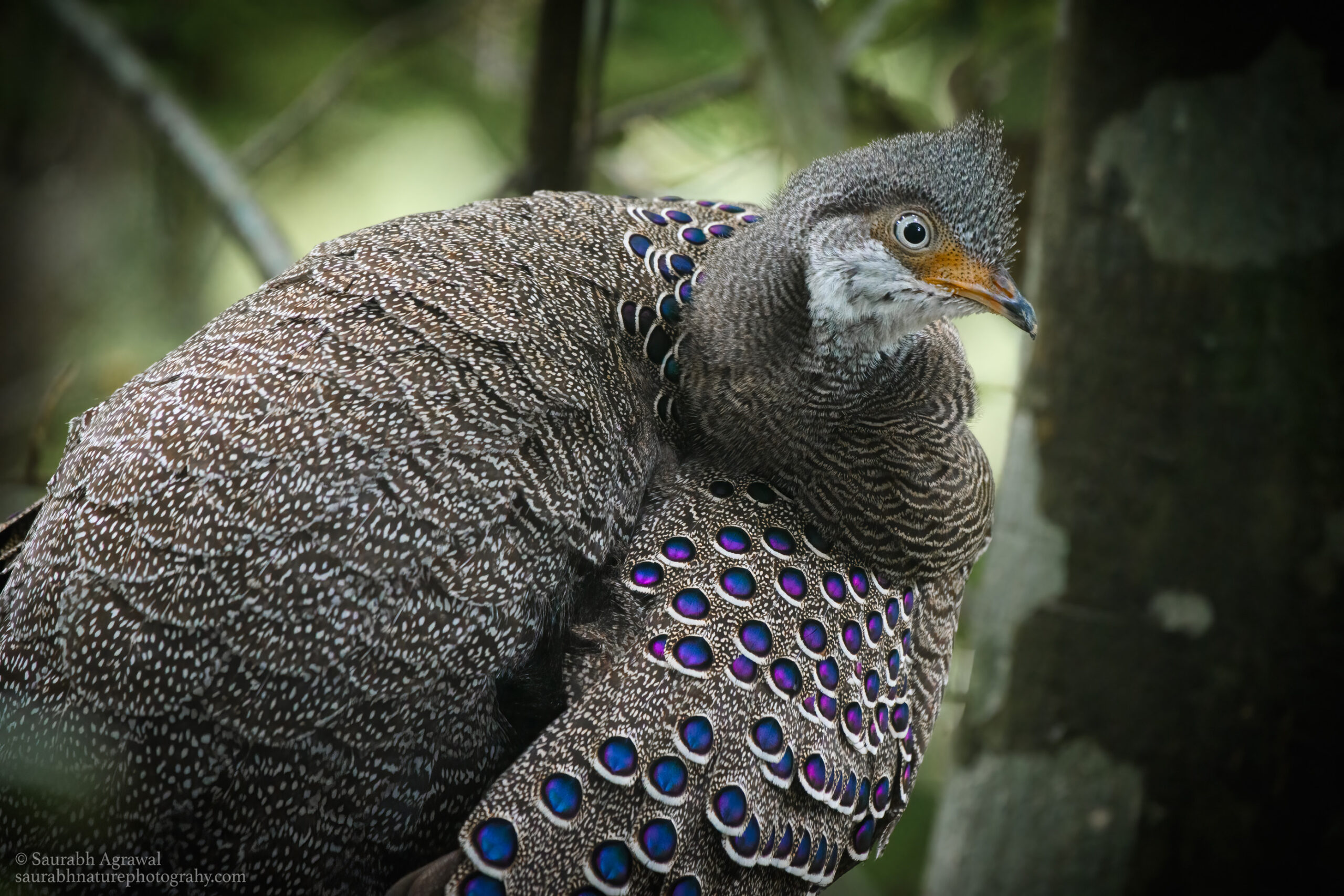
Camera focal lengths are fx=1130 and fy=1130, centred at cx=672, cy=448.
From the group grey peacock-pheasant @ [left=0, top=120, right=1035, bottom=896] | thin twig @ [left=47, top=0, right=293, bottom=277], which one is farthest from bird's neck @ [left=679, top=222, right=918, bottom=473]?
thin twig @ [left=47, top=0, right=293, bottom=277]

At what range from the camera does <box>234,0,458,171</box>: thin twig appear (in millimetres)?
3693

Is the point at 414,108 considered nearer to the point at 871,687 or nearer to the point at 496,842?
the point at 871,687

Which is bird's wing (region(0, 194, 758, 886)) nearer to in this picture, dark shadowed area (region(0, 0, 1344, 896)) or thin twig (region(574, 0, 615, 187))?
dark shadowed area (region(0, 0, 1344, 896))

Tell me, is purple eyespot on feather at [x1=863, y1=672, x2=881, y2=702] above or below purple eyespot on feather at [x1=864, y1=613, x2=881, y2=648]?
below

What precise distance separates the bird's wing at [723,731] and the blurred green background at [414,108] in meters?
1.31

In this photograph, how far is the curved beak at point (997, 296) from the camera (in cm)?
236

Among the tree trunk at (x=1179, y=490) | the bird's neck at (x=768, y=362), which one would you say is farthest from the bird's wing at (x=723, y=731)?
the tree trunk at (x=1179, y=490)

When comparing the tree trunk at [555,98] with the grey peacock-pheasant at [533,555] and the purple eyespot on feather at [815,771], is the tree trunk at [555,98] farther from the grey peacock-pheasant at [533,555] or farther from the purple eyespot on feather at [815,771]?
the purple eyespot on feather at [815,771]

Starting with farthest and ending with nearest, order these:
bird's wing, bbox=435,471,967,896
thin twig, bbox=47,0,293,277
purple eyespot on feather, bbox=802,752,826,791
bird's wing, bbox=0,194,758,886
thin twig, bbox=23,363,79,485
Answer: thin twig, bbox=47,0,293,277
thin twig, bbox=23,363,79,485
purple eyespot on feather, bbox=802,752,826,791
bird's wing, bbox=435,471,967,896
bird's wing, bbox=0,194,758,886

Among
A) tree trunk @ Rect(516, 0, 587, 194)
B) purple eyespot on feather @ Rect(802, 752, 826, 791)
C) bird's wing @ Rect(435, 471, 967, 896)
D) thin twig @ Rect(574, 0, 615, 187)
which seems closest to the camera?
bird's wing @ Rect(435, 471, 967, 896)

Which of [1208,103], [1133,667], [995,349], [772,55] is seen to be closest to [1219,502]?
[1133,667]

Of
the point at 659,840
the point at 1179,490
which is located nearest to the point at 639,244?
the point at 659,840

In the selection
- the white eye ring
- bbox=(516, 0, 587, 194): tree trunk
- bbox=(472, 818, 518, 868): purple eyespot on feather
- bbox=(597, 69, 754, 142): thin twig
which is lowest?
bbox=(472, 818, 518, 868): purple eyespot on feather

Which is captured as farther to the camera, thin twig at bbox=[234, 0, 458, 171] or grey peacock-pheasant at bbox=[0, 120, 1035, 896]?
thin twig at bbox=[234, 0, 458, 171]
